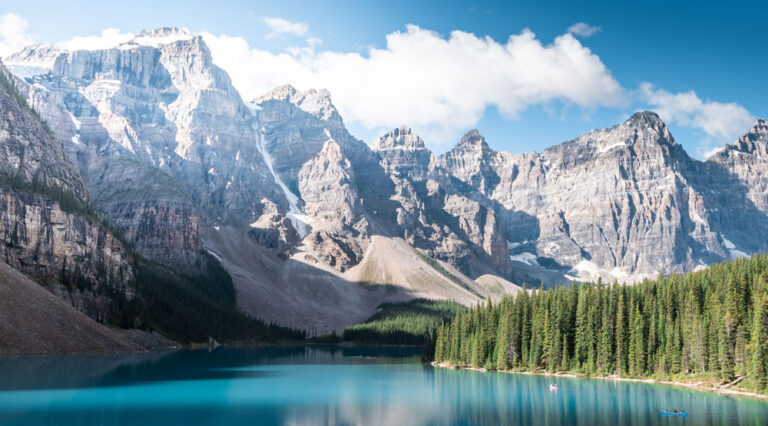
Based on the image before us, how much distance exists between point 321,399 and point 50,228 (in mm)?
114293

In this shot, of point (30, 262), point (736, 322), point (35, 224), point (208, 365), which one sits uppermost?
point (35, 224)

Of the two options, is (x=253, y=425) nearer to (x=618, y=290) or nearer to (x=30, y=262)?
(x=618, y=290)

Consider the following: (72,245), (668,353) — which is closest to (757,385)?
(668,353)

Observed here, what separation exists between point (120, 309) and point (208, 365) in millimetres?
49549

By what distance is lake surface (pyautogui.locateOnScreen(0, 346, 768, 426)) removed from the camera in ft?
179

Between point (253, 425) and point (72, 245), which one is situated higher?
point (72, 245)

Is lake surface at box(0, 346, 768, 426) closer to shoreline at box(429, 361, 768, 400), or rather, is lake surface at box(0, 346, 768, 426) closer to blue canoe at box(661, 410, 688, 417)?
blue canoe at box(661, 410, 688, 417)

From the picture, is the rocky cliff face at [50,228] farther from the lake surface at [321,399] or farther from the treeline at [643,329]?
the treeline at [643,329]

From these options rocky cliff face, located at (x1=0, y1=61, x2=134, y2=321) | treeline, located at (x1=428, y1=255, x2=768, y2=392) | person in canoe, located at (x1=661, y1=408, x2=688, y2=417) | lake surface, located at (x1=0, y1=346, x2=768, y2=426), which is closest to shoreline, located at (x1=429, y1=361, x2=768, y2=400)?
treeline, located at (x1=428, y1=255, x2=768, y2=392)

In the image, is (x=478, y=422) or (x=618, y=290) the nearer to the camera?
(x=478, y=422)

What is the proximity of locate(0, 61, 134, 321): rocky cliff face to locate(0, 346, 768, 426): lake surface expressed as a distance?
162ft

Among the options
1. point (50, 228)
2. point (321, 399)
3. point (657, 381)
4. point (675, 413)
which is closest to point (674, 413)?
point (675, 413)

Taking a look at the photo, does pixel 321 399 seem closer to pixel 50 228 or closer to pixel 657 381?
pixel 657 381

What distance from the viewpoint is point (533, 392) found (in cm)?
7631
